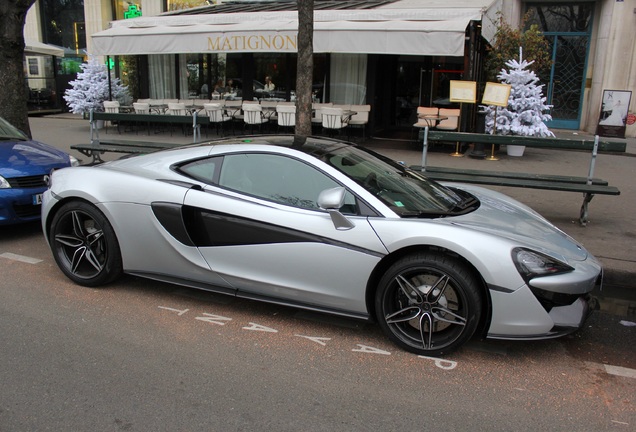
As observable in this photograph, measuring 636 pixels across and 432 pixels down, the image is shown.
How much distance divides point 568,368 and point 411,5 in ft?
45.4

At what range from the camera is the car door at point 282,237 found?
12.9 feet

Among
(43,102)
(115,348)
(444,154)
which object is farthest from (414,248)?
(43,102)

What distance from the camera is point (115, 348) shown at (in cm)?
390

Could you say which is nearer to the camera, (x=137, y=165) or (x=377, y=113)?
(x=137, y=165)

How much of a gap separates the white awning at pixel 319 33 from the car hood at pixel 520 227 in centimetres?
726

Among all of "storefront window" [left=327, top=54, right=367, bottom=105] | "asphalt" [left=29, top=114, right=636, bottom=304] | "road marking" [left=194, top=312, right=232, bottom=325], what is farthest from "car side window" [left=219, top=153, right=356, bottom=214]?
"storefront window" [left=327, top=54, right=367, bottom=105]

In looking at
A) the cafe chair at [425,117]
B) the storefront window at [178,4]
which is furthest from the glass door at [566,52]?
the storefront window at [178,4]

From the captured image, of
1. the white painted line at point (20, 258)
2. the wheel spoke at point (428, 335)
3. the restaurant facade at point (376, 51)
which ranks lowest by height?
the white painted line at point (20, 258)

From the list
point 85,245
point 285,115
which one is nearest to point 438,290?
point 85,245

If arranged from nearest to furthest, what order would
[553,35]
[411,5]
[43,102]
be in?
[411,5], [553,35], [43,102]

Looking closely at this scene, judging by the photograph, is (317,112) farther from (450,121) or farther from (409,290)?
(409,290)

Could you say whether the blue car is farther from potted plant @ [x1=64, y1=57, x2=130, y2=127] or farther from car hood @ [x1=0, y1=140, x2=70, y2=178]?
potted plant @ [x1=64, y1=57, x2=130, y2=127]

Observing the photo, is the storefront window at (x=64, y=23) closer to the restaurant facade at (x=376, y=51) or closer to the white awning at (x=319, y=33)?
the restaurant facade at (x=376, y=51)

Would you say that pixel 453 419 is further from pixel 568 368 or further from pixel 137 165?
pixel 137 165
